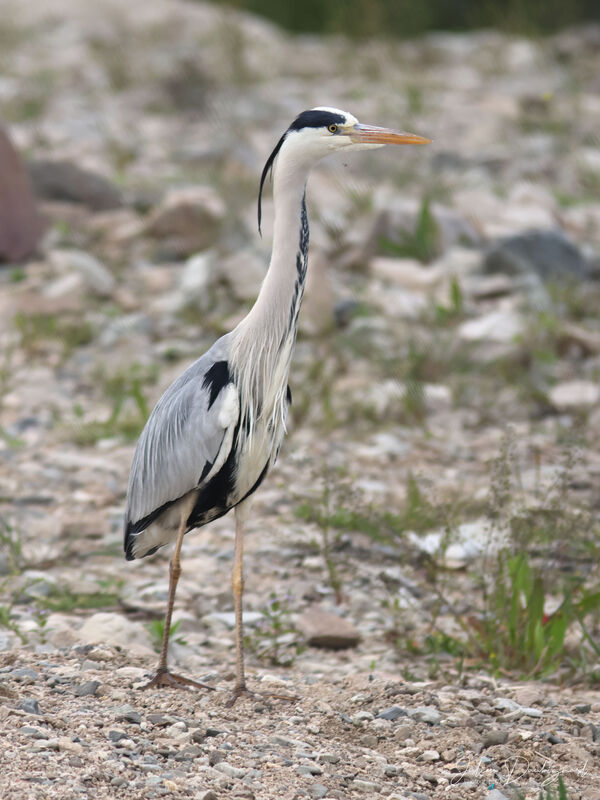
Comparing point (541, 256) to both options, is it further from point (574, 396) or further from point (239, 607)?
point (239, 607)

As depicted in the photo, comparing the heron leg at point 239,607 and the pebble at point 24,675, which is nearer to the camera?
the pebble at point 24,675

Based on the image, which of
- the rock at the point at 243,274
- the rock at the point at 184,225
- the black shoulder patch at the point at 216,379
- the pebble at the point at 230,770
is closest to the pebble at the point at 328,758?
the pebble at the point at 230,770

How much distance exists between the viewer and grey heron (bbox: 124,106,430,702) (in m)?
3.56

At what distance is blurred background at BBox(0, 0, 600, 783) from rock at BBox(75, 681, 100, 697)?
23.9 inches

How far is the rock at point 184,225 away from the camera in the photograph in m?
8.16

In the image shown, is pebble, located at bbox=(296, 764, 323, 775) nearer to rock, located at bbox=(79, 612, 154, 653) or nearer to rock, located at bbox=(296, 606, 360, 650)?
rock, located at bbox=(79, 612, 154, 653)

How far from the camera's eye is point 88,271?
7633 millimetres

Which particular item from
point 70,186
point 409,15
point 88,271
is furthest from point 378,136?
point 409,15

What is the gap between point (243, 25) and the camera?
16047 mm

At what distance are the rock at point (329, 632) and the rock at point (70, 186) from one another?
5.33 meters

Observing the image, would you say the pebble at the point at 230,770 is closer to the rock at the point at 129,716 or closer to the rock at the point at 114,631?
the rock at the point at 129,716

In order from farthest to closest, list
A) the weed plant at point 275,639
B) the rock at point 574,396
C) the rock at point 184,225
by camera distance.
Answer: the rock at point 184,225, the rock at point 574,396, the weed plant at point 275,639

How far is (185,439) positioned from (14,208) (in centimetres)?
476

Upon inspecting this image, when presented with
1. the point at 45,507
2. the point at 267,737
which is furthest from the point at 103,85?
the point at 267,737
